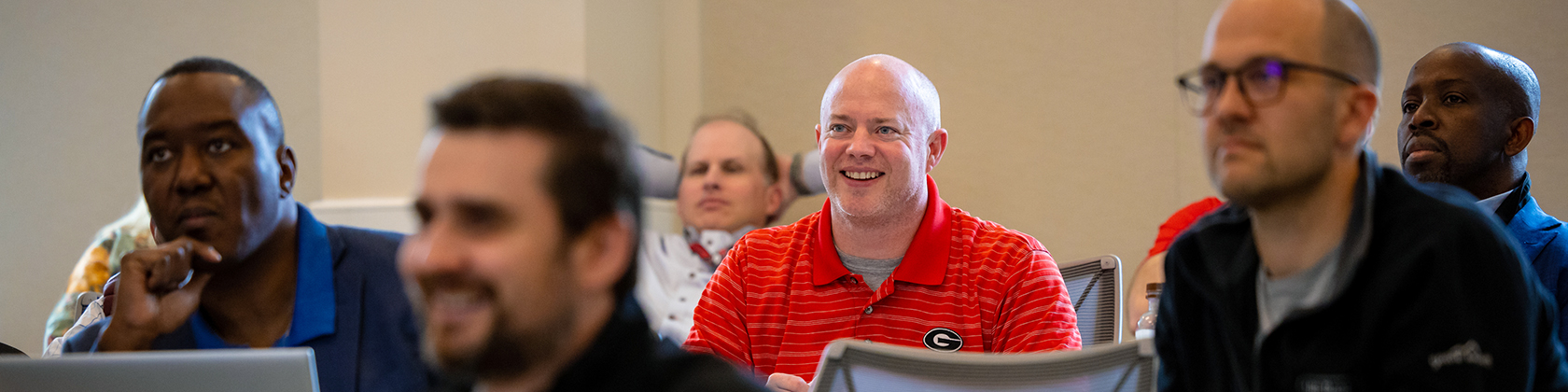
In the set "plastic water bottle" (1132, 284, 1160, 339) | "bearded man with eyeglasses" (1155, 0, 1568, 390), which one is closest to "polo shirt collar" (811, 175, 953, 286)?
"plastic water bottle" (1132, 284, 1160, 339)

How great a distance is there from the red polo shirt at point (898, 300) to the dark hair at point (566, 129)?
4.03ft

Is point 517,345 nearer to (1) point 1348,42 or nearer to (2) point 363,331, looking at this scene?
(1) point 1348,42

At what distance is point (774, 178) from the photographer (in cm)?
394

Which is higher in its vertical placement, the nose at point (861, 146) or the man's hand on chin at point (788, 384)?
the nose at point (861, 146)

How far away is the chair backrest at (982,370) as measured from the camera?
1.19 meters

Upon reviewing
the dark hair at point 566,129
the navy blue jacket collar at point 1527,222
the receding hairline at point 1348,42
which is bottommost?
the navy blue jacket collar at point 1527,222

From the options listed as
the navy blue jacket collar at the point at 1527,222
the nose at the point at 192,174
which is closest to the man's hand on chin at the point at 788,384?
the nose at the point at 192,174

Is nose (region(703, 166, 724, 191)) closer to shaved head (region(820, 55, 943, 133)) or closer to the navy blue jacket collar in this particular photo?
shaved head (region(820, 55, 943, 133))

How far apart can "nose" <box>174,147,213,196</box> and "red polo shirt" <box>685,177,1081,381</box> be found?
35.7 inches

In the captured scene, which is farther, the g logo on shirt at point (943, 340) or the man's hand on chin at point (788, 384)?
the g logo on shirt at point (943, 340)

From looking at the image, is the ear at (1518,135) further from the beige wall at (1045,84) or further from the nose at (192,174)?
the nose at (192,174)

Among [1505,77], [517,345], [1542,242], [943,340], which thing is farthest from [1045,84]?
[517,345]

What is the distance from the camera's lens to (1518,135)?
2393 mm

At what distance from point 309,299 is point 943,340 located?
3.60ft
